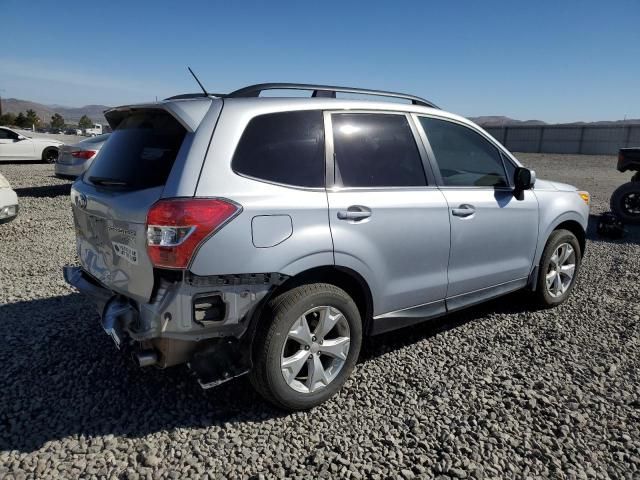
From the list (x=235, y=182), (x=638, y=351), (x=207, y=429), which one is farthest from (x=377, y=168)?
(x=638, y=351)

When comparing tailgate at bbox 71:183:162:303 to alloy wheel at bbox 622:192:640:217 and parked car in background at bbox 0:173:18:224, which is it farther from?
alloy wheel at bbox 622:192:640:217

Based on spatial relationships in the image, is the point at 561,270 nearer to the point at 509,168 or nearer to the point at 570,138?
the point at 509,168

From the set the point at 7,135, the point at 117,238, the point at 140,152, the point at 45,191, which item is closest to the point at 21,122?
the point at 7,135

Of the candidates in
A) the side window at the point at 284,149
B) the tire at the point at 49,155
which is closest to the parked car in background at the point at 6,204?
the side window at the point at 284,149

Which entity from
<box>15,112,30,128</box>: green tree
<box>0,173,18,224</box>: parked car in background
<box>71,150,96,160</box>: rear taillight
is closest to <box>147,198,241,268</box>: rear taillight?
<box>0,173,18,224</box>: parked car in background

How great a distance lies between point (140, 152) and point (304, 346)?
146 cm

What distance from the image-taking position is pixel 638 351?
147 inches

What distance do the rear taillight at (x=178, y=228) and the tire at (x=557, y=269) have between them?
3205 mm

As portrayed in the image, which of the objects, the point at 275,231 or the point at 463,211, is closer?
the point at 275,231

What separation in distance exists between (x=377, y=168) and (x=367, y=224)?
44 centimetres

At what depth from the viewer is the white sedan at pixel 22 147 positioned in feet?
54.7

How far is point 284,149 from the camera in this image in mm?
2732

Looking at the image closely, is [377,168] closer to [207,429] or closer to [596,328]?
[207,429]

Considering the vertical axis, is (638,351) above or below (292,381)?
below
